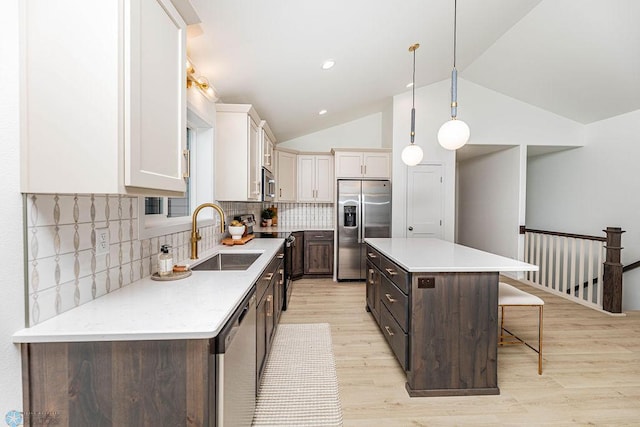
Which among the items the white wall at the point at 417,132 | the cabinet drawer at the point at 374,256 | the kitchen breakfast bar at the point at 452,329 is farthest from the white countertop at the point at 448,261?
the white wall at the point at 417,132

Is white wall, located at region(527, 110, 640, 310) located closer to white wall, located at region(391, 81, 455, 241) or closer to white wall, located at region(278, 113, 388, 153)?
white wall, located at region(391, 81, 455, 241)

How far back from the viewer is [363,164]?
4.99 meters

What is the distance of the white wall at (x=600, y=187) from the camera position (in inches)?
162

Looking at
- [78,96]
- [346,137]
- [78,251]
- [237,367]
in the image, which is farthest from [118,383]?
→ [346,137]

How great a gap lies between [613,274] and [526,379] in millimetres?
2355

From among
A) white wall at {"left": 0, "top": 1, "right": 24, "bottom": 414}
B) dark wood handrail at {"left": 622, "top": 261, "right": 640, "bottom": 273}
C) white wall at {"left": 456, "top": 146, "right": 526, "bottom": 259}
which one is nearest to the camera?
white wall at {"left": 0, "top": 1, "right": 24, "bottom": 414}

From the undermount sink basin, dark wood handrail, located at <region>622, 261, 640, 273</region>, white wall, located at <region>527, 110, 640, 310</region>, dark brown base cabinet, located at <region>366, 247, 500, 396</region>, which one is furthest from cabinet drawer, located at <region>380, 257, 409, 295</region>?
white wall, located at <region>527, 110, 640, 310</region>

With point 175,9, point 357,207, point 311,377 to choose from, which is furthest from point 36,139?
point 357,207

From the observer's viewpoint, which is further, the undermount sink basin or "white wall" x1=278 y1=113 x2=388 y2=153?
"white wall" x1=278 y1=113 x2=388 y2=153

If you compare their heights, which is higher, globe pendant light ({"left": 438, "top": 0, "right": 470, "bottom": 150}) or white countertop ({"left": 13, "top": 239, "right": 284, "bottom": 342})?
globe pendant light ({"left": 438, "top": 0, "right": 470, "bottom": 150})

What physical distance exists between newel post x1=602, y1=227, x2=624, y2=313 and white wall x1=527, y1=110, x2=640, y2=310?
113 centimetres

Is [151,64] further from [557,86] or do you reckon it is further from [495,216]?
[495,216]

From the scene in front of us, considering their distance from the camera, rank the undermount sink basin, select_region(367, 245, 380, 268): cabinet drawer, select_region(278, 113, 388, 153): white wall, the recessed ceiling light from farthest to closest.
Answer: select_region(278, 113, 388, 153): white wall < the recessed ceiling light < select_region(367, 245, 380, 268): cabinet drawer < the undermount sink basin

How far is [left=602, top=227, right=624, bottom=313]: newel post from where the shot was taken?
11.1ft
